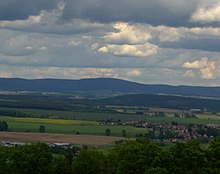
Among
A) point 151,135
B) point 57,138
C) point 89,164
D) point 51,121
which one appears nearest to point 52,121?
point 51,121

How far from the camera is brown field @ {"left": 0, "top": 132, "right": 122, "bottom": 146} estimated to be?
114 metres

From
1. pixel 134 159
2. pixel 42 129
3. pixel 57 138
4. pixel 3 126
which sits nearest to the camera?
pixel 134 159

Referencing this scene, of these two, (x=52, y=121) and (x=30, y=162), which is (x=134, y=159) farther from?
(x=52, y=121)

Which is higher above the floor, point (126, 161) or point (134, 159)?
point (134, 159)

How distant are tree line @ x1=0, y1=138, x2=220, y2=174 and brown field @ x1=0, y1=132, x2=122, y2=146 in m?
48.9

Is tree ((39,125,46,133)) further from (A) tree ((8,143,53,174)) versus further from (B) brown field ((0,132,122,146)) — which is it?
(A) tree ((8,143,53,174))

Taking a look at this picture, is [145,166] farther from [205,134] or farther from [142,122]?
[142,122]

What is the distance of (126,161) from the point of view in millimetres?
58156

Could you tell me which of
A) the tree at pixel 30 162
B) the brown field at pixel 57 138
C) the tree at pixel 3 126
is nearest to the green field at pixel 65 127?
the tree at pixel 3 126

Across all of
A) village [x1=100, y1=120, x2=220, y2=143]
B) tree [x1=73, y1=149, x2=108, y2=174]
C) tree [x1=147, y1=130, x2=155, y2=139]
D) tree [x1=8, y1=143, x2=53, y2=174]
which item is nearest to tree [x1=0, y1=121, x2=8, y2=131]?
village [x1=100, y1=120, x2=220, y2=143]

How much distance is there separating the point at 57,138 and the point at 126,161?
65.4m

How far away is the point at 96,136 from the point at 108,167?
6832 centimetres

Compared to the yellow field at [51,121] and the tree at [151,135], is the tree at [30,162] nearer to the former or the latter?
the tree at [151,135]

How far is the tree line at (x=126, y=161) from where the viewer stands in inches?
2183
